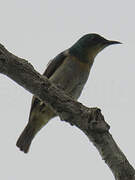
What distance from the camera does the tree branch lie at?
3.73 metres

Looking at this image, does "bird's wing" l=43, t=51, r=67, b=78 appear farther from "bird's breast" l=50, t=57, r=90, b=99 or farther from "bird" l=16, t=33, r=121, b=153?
"bird's breast" l=50, t=57, r=90, b=99

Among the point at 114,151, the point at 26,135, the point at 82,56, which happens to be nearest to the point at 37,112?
the point at 26,135

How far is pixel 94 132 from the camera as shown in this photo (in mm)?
3871

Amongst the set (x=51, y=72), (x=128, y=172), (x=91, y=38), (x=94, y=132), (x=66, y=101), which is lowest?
(x=128, y=172)

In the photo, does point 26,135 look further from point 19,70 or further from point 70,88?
point 19,70

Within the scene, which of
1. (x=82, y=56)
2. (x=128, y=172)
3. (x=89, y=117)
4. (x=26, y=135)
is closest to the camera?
(x=128, y=172)

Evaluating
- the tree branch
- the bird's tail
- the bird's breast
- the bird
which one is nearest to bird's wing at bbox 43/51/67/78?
the bird

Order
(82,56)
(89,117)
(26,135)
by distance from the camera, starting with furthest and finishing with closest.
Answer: (82,56) < (26,135) < (89,117)

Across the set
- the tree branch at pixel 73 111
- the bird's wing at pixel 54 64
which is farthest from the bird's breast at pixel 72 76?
the tree branch at pixel 73 111

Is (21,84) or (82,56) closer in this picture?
(21,84)

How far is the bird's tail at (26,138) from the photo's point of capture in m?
6.41

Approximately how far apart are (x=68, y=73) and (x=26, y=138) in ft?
4.53

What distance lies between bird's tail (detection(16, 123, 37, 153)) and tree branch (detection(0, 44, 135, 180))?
242 cm

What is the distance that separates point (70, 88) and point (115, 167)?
3.18 meters
